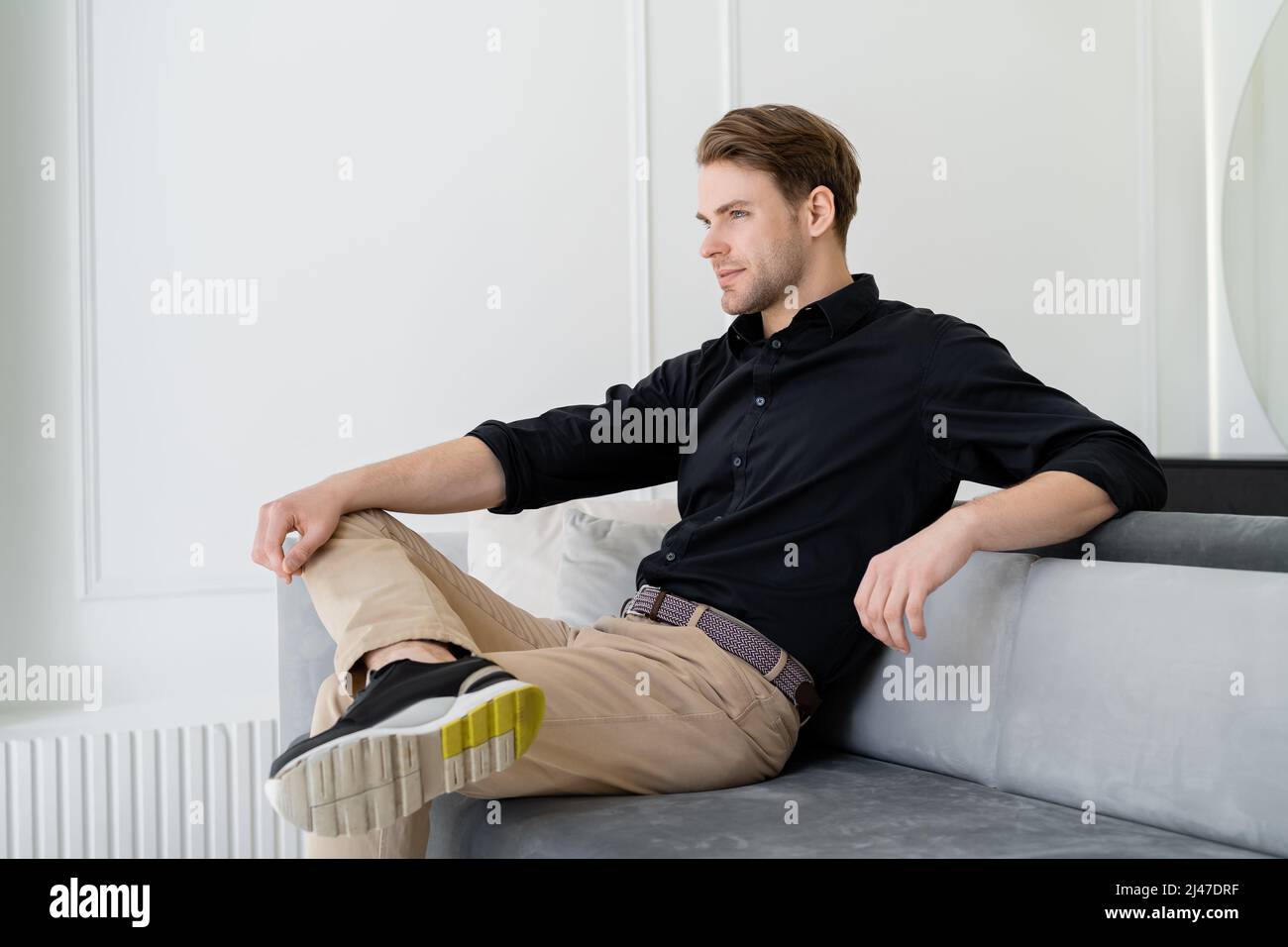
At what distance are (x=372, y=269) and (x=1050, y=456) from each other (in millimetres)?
1694

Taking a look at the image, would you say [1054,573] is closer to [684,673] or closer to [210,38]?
[684,673]

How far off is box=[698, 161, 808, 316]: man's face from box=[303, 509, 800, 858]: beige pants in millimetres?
567

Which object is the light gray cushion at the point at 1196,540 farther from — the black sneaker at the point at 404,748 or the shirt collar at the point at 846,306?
the black sneaker at the point at 404,748

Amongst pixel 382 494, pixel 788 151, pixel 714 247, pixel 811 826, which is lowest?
pixel 811 826

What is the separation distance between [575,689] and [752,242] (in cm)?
81

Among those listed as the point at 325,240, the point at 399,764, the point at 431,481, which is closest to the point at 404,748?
the point at 399,764

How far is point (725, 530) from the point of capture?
1.71 m

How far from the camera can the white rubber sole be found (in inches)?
43.1

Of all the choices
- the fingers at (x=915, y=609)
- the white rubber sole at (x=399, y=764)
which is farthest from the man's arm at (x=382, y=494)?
the fingers at (x=915, y=609)

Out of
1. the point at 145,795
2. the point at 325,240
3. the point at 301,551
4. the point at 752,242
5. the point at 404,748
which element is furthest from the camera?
the point at 325,240

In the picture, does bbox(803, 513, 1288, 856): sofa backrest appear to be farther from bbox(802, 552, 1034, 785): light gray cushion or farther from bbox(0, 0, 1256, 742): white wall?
bbox(0, 0, 1256, 742): white wall

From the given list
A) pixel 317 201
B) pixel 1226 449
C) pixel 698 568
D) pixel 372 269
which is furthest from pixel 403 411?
pixel 1226 449

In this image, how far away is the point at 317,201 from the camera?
268 cm

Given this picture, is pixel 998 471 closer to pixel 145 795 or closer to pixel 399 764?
pixel 399 764
